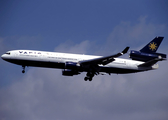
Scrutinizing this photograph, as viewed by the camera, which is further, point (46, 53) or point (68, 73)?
point (68, 73)

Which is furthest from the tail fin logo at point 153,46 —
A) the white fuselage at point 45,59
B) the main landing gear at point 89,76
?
the main landing gear at point 89,76

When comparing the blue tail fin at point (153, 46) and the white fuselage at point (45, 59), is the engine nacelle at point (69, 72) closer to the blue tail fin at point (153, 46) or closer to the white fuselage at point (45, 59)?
the white fuselage at point (45, 59)

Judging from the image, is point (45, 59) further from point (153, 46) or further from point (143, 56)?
point (153, 46)

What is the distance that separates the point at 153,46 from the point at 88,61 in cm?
1718

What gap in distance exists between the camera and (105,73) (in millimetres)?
68062

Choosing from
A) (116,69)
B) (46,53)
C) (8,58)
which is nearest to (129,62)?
(116,69)

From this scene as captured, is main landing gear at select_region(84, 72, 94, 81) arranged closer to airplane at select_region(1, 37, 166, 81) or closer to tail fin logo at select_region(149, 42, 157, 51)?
airplane at select_region(1, 37, 166, 81)

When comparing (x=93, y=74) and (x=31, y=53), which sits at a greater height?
(x=31, y=53)

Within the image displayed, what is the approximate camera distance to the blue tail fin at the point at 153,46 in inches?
2751

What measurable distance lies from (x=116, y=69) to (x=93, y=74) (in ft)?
17.1

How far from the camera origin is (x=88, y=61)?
63.1 meters

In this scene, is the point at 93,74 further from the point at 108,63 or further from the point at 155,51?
the point at 155,51

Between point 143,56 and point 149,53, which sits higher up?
point 149,53

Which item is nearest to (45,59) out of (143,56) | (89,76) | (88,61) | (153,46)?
(88,61)
